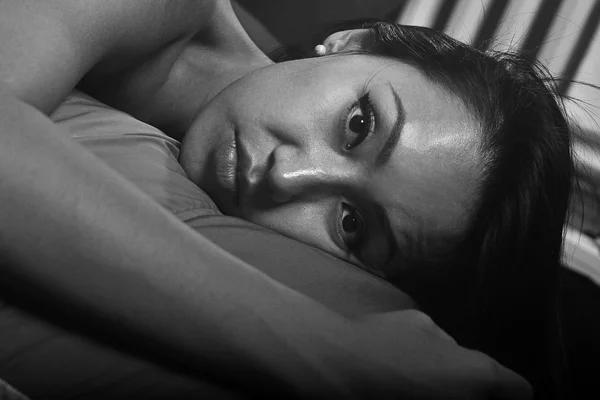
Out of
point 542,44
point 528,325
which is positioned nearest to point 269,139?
point 528,325

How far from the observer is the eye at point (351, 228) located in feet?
2.52

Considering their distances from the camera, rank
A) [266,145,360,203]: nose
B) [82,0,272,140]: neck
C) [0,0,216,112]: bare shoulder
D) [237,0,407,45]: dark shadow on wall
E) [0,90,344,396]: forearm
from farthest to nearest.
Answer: [237,0,407,45]: dark shadow on wall
[82,0,272,140]: neck
[266,145,360,203]: nose
[0,0,216,112]: bare shoulder
[0,90,344,396]: forearm

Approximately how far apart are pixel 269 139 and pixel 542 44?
980mm

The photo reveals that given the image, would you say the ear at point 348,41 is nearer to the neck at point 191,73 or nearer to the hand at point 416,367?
the neck at point 191,73

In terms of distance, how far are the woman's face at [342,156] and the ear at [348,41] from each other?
0.17 meters

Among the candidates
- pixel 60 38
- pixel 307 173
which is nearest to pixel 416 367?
pixel 307 173

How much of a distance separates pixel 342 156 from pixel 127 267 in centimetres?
39

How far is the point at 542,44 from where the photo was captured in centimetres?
143

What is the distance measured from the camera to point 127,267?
388mm

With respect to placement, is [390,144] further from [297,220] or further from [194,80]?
[194,80]

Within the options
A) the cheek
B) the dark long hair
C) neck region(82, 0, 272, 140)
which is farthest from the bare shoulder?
the dark long hair

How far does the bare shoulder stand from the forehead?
307 millimetres

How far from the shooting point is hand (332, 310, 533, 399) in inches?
16.9

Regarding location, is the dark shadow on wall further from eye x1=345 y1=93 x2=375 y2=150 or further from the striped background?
eye x1=345 y1=93 x2=375 y2=150
